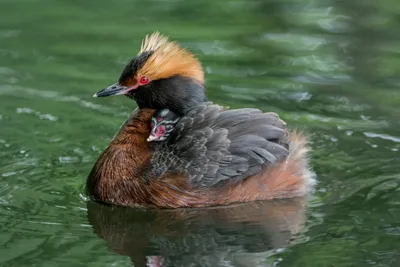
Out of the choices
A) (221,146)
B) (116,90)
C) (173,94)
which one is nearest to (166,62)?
(173,94)

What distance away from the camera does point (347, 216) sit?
27.4 ft

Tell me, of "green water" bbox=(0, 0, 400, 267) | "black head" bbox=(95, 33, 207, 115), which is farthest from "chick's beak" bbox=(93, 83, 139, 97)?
"green water" bbox=(0, 0, 400, 267)

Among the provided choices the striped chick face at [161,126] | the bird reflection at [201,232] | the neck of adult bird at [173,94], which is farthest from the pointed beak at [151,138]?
the bird reflection at [201,232]

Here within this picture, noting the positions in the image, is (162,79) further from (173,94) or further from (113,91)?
(113,91)

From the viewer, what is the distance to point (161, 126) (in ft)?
29.4

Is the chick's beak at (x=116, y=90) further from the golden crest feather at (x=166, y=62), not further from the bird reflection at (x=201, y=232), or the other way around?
the bird reflection at (x=201, y=232)

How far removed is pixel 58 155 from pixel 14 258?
2.18 metres

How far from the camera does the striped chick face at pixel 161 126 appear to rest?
29.3ft

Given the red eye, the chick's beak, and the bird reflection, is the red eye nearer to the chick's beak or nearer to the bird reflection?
the chick's beak

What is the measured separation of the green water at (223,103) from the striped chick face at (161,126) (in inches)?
28.6

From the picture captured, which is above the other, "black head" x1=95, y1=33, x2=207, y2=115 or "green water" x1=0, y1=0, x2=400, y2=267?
"black head" x1=95, y1=33, x2=207, y2=115

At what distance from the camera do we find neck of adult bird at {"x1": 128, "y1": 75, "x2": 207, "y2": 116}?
9055 millimetres

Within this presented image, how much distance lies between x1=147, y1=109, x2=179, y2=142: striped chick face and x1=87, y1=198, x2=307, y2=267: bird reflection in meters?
0.67

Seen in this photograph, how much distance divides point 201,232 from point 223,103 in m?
2.92
